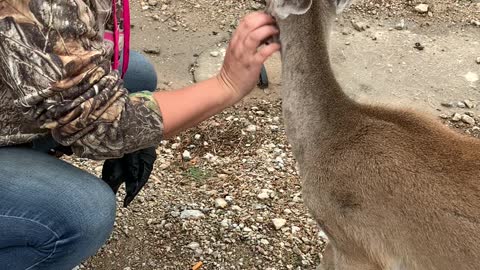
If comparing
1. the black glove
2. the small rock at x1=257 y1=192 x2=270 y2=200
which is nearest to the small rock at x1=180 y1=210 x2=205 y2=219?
the small rock at x1=257 y1=192 x2=270 y2=200

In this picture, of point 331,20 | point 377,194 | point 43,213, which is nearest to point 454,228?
point 377,194

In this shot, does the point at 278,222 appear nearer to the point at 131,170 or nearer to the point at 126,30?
the point at 131,170

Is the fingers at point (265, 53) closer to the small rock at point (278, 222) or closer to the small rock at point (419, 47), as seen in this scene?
the small rock at point (278, 222)

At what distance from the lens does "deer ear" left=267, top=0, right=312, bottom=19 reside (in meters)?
2.71

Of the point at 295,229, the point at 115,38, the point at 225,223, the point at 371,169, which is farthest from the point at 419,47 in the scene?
the point at 115,38

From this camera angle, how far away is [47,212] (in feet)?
8.58

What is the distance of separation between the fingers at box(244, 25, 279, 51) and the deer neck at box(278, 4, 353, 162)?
0.07m

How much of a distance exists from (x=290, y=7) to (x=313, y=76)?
1.04ft

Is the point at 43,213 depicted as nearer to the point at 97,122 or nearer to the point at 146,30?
the point at 97,122

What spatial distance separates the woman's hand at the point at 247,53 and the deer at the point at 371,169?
0.08 metres

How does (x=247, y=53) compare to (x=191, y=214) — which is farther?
(x=191, y=214)

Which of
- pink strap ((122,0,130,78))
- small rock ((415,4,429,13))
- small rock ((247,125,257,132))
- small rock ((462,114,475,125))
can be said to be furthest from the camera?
small rock ((415,4,429,13))

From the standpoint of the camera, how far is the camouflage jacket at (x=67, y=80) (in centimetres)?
234

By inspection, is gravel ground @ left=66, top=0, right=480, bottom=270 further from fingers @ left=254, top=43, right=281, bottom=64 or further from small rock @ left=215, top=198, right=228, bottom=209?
fingers @ left=254, top=43, right=281, bottom=64
